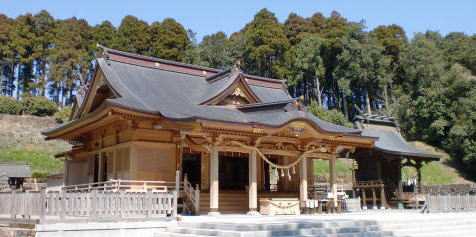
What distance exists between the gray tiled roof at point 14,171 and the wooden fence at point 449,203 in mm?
23977

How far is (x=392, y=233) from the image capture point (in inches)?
503

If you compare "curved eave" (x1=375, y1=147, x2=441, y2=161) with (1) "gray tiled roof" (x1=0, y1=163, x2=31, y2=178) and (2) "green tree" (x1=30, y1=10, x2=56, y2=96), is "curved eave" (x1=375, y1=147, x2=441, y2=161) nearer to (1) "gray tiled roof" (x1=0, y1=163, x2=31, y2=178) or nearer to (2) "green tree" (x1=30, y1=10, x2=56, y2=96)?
(1) "gray tiled roof" (x1=0, y1=163, x2=31, y2=178)

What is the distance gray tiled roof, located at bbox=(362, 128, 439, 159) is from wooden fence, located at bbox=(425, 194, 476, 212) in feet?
15.9

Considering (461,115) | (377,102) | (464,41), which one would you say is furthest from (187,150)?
(464,41)

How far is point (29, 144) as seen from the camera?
40.9m

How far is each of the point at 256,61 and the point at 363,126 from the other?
95.5ft

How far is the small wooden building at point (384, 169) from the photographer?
82.9ft

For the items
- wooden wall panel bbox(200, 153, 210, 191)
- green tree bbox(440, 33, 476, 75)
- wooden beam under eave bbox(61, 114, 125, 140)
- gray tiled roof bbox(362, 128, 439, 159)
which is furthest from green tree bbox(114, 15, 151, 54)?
wooden wall panel bbox(200, 153, 210, 191)

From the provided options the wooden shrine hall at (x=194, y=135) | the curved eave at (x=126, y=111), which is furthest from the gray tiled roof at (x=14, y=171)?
the curved eave at (x=126, y=111)

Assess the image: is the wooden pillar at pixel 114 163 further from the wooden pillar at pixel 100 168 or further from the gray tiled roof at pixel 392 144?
the gray tiled roof at pixel 392 144

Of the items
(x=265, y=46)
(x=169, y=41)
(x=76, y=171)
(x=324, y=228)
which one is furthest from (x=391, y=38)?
(x=324, y=228)

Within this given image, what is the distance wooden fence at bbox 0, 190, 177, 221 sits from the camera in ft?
36.4

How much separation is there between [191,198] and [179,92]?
19.1 feet

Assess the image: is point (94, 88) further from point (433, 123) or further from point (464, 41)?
point (464, 41)
